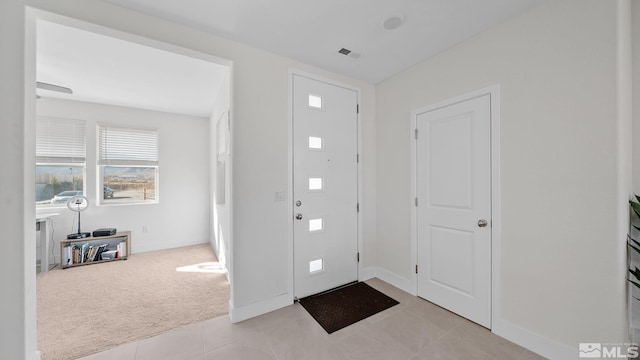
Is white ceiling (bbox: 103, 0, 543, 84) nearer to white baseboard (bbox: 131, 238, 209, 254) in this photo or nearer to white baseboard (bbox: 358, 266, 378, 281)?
white baseboard (bbox: 358, 266, 378, 281)

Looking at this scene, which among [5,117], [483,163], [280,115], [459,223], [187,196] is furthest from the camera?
[187,196]

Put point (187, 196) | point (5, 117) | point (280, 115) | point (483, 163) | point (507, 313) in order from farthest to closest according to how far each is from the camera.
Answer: point (187, 196), point (280, 115), point (483, 163), point (507, 313), point (5, 117)

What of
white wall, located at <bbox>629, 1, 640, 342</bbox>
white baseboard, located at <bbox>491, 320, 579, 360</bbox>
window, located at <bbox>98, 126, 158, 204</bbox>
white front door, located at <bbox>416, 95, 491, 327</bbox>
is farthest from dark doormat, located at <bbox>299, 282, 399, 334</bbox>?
window, located at <bbox>98, 126, 158, 204</bbox>

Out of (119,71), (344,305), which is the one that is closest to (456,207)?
(344,305)

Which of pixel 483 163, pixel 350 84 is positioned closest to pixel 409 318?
pixel 483 163

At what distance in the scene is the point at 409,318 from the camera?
219 cm

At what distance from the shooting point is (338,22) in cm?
194

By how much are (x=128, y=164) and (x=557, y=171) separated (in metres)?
5.97

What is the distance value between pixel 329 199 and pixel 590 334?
2.30 meters

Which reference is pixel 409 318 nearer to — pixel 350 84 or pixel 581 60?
pixel 581 60

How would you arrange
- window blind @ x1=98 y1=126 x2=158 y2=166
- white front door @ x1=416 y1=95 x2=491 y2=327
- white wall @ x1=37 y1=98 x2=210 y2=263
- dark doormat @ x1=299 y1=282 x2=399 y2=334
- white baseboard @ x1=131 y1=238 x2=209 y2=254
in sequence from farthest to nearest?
white baseboard @ x1=131 y1=238 x2=209 y2=254
window blind @ x1=98 y1=126 x2=158 y2=166
white wall @ x1=37 y1=98 x2=210 y2=263
dark doormat @ x1=299 y1=282 x2=399 y2=334
white front door @ x1=416 y1=95 x2=491 y2=327

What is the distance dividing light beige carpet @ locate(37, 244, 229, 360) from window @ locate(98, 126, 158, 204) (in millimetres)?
1265

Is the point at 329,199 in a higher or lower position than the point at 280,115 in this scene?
lower

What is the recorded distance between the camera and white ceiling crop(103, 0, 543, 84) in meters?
1.73
